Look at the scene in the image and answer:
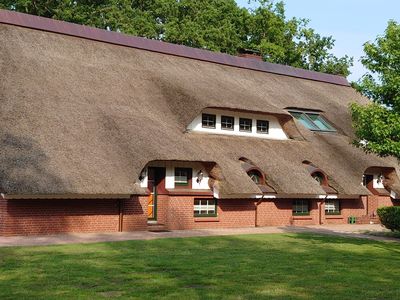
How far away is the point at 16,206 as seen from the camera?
68.6 ft

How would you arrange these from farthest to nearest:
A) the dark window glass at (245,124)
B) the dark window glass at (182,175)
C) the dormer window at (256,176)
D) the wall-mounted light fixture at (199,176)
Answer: the dark window glass at (245,124)
the dormer window at (256,176)
the wall-mounted light fixture at (199,176)
the dark window glass at (182,175)

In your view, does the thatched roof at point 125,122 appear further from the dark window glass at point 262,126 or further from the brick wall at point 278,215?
the brick wall at point 278,215

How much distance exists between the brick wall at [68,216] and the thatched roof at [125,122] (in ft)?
5.00

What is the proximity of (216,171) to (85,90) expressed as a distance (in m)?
6.81

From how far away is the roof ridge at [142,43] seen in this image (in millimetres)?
30281

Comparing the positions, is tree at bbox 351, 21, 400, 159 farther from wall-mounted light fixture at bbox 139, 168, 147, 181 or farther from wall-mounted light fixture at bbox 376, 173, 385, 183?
wall-mounted light fixture at bbox 376, 173, 385, 183

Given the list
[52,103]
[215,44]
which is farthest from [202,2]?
[52,103]

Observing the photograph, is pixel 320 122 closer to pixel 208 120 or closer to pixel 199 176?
pixel 208 120

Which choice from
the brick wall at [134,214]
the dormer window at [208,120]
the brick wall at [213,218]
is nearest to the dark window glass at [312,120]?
the dormer window at [208,120]

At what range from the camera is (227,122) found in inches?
1228

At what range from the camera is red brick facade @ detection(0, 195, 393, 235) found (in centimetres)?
2112

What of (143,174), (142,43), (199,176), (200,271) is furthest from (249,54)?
(200,271)

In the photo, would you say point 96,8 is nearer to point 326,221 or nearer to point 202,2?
point 202,2

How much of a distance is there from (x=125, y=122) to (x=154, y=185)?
2.93 metres
